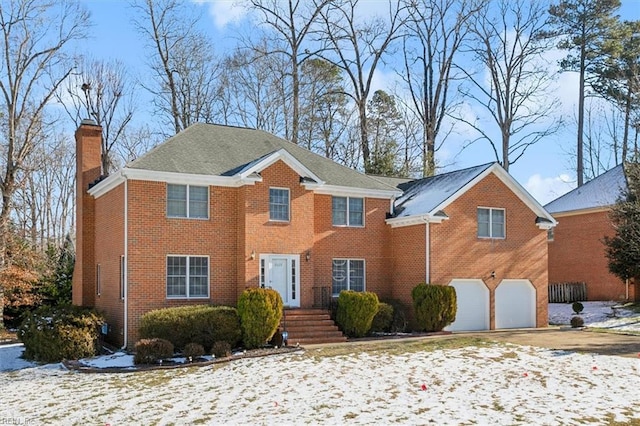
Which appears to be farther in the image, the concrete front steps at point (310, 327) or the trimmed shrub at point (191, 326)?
the concrete front steps at point (310, 327)

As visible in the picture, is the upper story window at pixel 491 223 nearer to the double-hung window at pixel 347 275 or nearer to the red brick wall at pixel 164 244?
the double-hung window at pixel 347 275

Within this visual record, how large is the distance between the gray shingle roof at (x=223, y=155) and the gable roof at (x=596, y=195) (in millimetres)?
15017

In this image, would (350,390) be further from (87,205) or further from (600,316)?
(600,316)

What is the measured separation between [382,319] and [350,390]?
9.21 metres

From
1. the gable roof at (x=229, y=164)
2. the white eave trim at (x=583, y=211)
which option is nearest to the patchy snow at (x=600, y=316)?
the white eave trim at (x=583, y=211)

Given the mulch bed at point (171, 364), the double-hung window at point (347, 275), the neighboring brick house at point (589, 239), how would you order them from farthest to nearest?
the neighboring brick house at point (589, 239) → the double-hung window at point (347, 275) → the mulch bed at point (171, 364)

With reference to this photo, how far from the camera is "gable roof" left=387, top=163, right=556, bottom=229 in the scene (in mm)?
24344

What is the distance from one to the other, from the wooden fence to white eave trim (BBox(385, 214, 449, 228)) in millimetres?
13925

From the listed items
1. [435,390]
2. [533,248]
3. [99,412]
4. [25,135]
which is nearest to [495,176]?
[533,248]

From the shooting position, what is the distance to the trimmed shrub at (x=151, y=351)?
17984mm

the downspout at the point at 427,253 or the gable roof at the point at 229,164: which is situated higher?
the gable roof at the point at 229,164

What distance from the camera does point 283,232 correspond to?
22.7m

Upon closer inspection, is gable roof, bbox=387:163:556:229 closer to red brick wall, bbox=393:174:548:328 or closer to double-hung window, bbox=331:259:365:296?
red brick wall, bbox=393:174:548:328

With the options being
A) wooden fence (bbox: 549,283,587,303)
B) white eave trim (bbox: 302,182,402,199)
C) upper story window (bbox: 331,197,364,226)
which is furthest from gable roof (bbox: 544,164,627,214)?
upper story window (bbox: 331,197,364,226)
